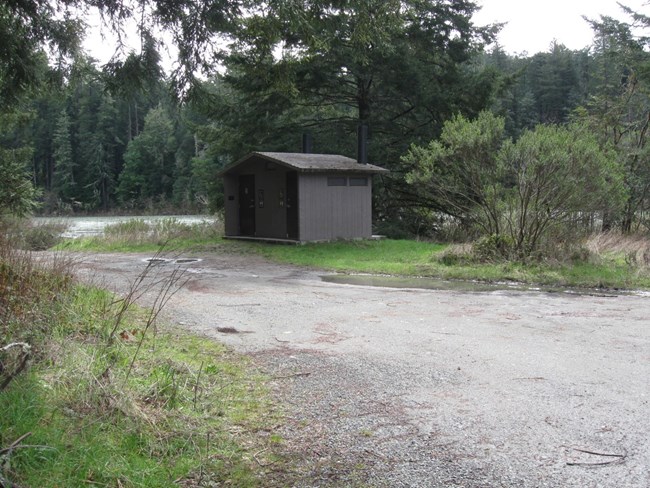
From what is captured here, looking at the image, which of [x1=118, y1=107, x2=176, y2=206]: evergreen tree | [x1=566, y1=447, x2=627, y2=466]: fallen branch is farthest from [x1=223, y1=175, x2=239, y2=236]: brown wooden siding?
[x1=118, y1=107, x2=176, y2=206]: evergreen tree

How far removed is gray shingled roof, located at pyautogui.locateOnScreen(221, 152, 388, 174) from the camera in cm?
1730

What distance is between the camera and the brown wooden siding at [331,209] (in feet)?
57.8

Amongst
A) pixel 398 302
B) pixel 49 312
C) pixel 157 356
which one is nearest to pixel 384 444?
pixel 157 356

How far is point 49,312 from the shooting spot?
496 centimetres

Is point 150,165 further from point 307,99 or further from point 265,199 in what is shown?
point 265,199

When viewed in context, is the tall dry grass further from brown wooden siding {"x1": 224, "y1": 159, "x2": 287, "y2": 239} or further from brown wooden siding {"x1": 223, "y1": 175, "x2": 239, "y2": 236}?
brown wooden siding {"x1": 223, "y1": 175, "x2": 239, "y2": 236}

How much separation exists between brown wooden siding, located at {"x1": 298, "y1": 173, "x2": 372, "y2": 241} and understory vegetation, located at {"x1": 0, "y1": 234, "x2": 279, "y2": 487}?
1233 centimetres

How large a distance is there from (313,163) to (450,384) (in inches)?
544

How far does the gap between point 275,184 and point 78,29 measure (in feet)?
36.8

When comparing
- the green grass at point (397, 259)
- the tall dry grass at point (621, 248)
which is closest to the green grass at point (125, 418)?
the green grass at point (397, 259)

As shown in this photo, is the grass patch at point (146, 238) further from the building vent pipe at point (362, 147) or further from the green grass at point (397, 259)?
the building vent pipe at point (362, 147)

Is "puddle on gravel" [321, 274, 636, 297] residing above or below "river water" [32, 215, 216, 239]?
below

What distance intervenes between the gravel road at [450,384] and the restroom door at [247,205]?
1062cm

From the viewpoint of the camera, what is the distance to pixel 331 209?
60.3 feet
